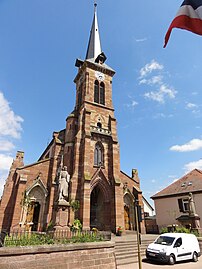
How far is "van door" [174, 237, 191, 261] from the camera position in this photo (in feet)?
36.9

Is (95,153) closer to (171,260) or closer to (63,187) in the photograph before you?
(63,187)

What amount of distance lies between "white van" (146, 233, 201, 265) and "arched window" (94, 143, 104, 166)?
12.0 meters

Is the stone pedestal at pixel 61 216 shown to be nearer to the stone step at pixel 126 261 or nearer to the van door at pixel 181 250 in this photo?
the stone step at pixel 126 261

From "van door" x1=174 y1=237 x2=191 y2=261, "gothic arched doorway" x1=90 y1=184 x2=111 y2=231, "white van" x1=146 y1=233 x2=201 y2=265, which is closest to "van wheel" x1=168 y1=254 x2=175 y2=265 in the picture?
"white van" x1=146 y1=233 x2=201 y2=265

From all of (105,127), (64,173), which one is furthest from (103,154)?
(64,173)

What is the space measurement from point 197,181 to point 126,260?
1865cm

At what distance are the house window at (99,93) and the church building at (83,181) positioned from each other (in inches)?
7.9

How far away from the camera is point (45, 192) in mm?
20547

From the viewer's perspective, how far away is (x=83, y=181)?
20.0 metres

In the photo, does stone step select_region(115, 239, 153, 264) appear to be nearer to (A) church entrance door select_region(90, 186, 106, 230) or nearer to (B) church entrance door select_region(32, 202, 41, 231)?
(A) church entrance door select_region(90, 186, 106, 230)

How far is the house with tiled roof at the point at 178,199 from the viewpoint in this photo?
2348cm

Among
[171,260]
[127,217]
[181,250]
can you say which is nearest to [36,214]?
[127,217]

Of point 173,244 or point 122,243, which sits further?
point 122,243

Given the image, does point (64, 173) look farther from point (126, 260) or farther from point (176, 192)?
→ point (176, 192)
